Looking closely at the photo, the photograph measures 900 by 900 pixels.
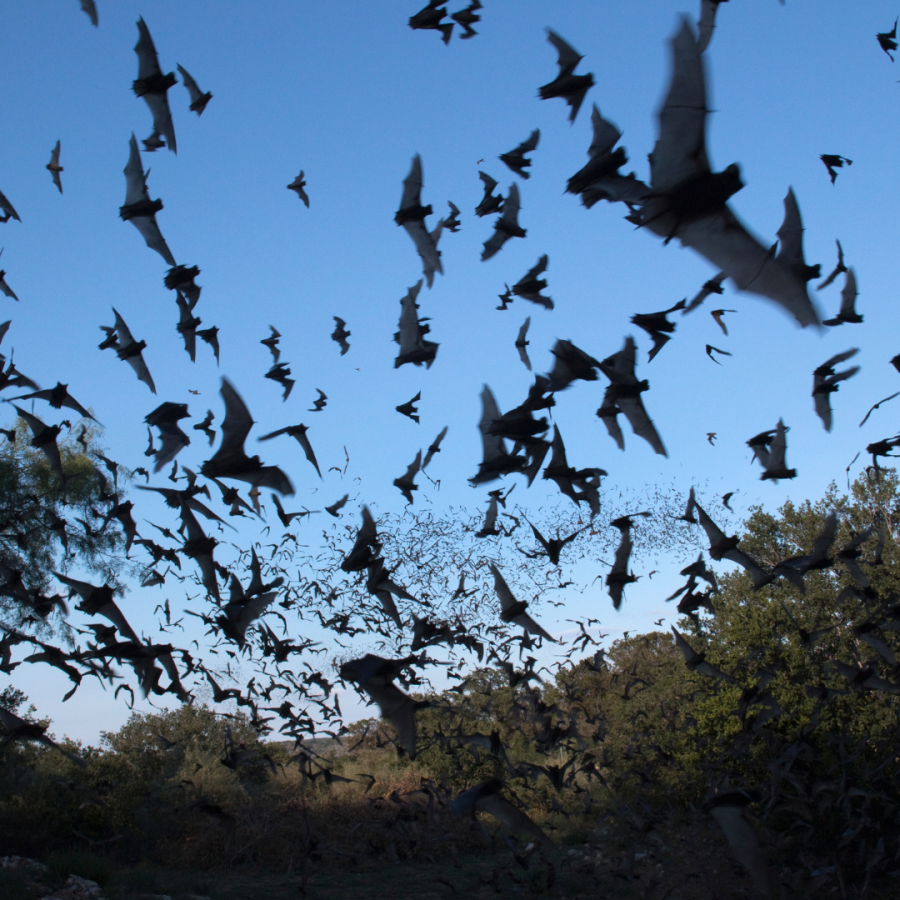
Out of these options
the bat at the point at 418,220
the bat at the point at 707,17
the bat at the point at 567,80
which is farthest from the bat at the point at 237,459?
the bat at the point at 707,17

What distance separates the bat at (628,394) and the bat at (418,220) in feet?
6.05

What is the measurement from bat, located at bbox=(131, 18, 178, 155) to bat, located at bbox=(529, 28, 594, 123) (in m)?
3.01

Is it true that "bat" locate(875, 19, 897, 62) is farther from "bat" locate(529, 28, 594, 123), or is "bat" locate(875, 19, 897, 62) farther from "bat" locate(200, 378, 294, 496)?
"bat" locate(200, 378, 294, 496)

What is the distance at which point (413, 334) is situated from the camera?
270 inches

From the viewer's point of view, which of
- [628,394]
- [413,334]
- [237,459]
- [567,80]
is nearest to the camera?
[567,80]

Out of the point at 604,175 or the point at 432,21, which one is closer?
the point at 604,175

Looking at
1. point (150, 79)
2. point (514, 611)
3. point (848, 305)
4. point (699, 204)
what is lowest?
point (514, 611)

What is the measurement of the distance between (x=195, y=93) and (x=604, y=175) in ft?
14.0

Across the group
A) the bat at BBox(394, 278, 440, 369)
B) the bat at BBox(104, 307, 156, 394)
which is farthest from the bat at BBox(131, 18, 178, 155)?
the bat at BBox(394, 278, 440, 369)

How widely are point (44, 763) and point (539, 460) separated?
29.3m

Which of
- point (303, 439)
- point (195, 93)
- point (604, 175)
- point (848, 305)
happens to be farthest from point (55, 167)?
point (848, 305)

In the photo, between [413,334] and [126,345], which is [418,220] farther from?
[126,345]

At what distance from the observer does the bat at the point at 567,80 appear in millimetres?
5398

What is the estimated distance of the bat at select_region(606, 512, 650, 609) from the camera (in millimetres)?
5891
